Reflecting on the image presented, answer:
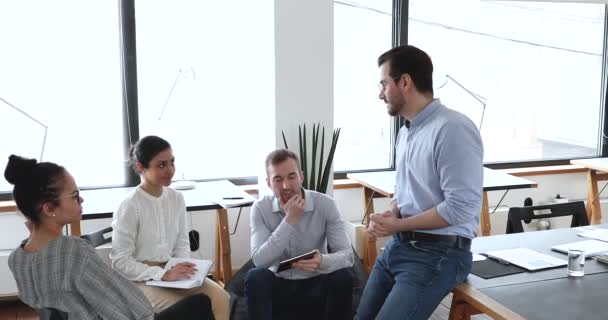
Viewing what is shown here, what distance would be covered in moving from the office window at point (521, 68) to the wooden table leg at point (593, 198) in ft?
1.67

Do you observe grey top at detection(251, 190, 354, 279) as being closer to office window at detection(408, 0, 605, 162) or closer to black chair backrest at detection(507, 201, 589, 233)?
black chair backrest at detection(507, 201, 589, 233)

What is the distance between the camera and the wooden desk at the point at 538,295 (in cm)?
168

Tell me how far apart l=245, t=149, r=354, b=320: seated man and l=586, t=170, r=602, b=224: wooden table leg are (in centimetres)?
296

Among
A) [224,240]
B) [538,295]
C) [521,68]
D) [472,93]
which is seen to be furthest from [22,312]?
[521,68]

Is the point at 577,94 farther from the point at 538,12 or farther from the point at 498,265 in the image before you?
the point at 498,265

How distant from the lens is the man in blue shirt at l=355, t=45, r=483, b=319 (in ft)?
6.44

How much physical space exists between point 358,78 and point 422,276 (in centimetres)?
277

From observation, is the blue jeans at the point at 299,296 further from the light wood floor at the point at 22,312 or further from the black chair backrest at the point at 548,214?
the light wood floor at the point at 22,312

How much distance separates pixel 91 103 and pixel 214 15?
1.00 metres

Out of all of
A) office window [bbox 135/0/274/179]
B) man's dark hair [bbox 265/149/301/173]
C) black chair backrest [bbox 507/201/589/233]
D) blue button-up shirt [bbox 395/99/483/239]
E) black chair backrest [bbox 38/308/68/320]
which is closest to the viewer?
black chair backrest [bbox 38/308/68/320]

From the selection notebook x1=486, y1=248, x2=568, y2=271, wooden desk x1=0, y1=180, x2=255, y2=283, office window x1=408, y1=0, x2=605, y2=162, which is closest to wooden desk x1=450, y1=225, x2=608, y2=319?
notebook x1=486, y1=248, x2=568, y2=271

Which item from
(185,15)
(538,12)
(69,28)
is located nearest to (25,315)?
(69,28)

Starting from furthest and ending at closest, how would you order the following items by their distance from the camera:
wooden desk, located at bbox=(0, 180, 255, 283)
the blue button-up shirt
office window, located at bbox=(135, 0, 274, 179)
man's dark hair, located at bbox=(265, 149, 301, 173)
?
office window, located at bbox=(135, 0, 274, 179)
wooden desk, located at bbox=(0, 180, 255, 283)
man's dark hair, located at bbox=(265, 149, 301, 173)
the blue button-up shirt

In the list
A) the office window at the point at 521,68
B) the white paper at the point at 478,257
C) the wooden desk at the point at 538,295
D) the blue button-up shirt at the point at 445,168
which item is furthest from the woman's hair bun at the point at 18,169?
the office window at the point at 521,68
